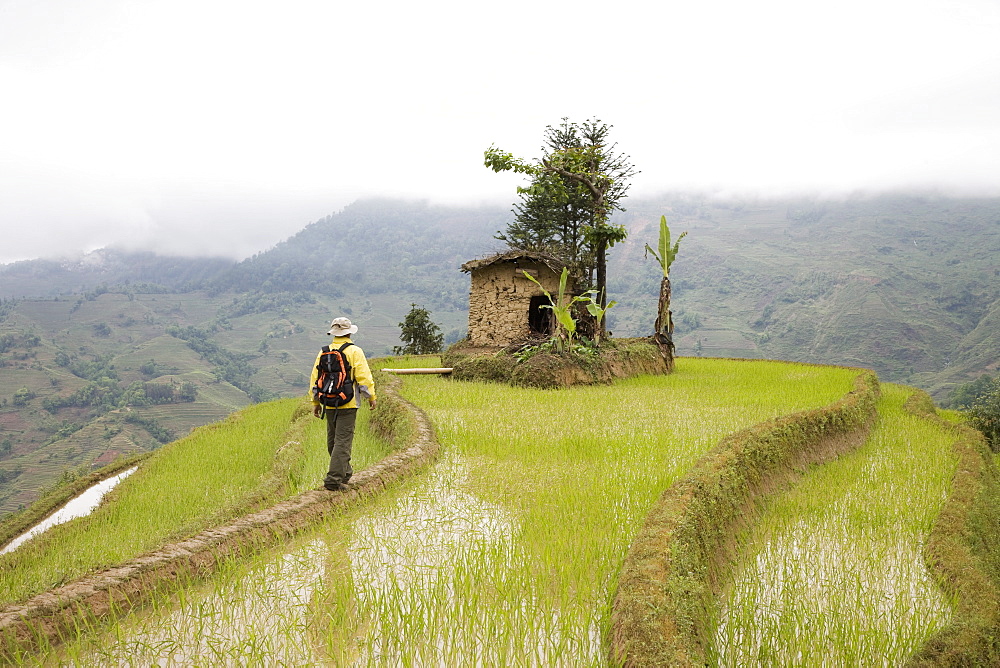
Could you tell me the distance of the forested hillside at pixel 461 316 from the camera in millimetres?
65562

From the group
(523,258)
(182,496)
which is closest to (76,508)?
(182,496)

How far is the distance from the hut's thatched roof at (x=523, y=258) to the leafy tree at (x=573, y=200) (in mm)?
478

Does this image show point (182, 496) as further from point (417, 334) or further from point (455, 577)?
point (417, 334)

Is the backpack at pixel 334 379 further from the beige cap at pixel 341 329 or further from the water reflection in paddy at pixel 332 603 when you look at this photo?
the water reflection in paddy at pixel 332 603

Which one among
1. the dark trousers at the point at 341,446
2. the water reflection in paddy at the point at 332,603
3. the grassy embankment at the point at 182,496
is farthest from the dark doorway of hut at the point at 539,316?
the water reflection in paddy at the point at 332,603

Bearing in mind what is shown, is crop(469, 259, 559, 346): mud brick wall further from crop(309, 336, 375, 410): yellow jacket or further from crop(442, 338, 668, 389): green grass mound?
crop(309, 336, 375, 410): yellow jacket

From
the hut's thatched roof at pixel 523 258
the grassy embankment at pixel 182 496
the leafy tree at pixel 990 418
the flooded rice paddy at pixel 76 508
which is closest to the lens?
the grassy embankment at pixel 182 496

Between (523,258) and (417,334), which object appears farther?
(417,334)

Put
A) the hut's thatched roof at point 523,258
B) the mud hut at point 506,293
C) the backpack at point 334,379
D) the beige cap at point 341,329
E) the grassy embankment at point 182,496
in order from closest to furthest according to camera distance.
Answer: the backpack at point 334,379 < the beige cap at point 341,329 < the grassy embankment at point 182,496 < the hut's thatched roof at point 523,258 < the mud hut at point 506,293

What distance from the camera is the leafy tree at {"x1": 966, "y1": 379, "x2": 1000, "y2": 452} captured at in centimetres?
938

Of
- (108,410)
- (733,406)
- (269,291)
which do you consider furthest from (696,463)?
(269,291)

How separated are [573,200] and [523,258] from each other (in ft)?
29.8

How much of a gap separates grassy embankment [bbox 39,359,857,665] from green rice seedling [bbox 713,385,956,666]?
0.75 metres

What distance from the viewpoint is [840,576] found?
3650 millimetres
